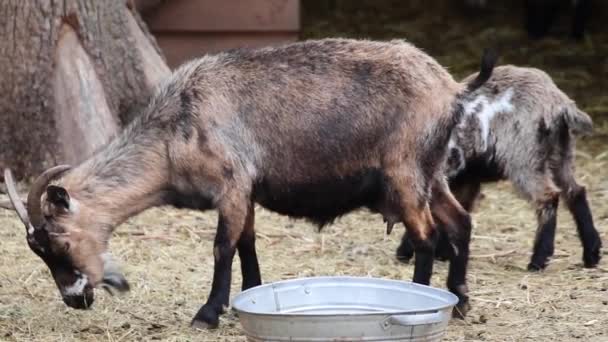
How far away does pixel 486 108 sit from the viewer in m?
6.49

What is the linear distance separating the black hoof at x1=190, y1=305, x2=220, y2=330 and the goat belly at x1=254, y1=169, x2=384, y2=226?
1.74 ft

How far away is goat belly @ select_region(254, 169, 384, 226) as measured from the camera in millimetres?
5383

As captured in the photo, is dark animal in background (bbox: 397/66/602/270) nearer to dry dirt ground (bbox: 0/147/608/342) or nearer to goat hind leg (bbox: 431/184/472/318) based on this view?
dry dirt ground (bbox: 0/147/608/342)

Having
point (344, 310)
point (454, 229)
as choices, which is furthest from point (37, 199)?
point (454, 229)

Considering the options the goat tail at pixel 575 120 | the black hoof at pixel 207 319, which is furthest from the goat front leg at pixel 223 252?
the goat tail at pixel 575 120

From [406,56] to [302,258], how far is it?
5.53 ft

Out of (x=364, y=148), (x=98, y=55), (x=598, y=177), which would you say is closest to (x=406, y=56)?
(x=364, y=148)

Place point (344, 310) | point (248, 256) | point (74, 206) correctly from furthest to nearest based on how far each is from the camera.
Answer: point (248, 256), point (74, 206), point (344, 310)

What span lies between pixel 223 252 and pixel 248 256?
0.38m

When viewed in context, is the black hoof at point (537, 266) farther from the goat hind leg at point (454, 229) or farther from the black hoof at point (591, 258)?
the goat hind leg at point (454, 229)

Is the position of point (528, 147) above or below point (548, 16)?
above

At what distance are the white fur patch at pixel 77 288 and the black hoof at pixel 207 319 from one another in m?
0.50

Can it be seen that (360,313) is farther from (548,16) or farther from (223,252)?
(548,16)

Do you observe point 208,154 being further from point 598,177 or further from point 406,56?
point 598,177
